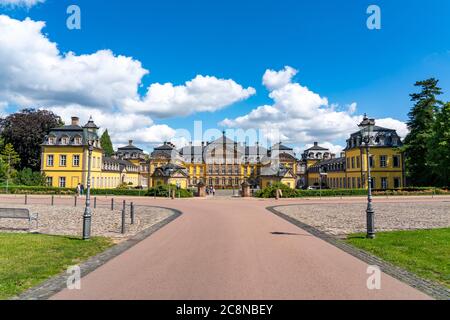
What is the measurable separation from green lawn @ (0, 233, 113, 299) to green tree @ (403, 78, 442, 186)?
159ft

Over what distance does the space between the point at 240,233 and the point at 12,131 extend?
54.3 meters

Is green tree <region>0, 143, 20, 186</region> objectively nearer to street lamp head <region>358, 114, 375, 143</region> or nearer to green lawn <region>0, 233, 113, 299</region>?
green lawn <region>0, 233, 113, 299</region>

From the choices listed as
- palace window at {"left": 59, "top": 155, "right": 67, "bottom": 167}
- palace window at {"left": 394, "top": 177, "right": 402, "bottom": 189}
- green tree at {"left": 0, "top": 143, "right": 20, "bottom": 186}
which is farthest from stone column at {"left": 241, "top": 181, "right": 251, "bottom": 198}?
green tree at {"left": 0, "top": 143, "right": 20, "bottom": 186}

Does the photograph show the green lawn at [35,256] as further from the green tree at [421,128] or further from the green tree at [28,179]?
the green tree at [421,128]

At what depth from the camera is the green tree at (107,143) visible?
86312mm

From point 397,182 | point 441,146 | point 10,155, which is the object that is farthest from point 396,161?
point 10,155

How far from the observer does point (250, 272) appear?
697 cm

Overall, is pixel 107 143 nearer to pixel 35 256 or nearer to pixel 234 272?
pixel 35 256

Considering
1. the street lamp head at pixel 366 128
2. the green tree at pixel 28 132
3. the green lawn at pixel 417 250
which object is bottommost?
the green lawn at pixel 417 250

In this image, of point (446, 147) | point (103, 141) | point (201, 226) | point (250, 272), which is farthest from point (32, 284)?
point (103, 141)

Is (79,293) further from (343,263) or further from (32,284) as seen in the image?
(343,263)

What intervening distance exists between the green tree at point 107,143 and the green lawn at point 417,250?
273 feet

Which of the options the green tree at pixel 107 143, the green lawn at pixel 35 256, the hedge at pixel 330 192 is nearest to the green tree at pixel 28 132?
the green tree at pixel 107 143

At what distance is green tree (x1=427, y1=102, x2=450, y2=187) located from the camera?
39.2 m
